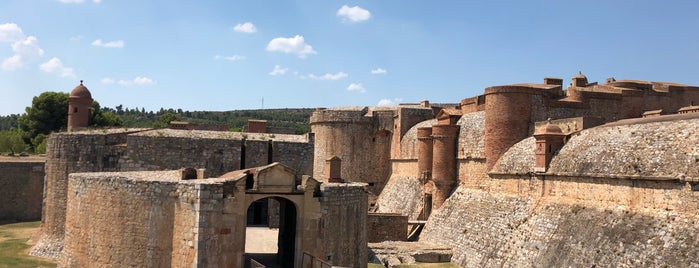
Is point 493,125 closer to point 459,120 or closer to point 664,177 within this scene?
point 459,120

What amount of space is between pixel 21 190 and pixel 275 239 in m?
22.5

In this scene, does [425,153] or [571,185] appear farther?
[425,153]

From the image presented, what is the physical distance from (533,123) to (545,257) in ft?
30.1

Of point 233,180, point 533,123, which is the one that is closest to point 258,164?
point 233,180

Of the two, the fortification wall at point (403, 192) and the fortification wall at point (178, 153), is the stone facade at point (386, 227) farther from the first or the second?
the fortification wall at point (178, 153)

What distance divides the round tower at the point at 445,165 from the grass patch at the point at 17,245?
63.9ft

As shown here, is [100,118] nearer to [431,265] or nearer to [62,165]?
[62,165]

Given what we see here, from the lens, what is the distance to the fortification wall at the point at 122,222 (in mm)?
A: 15484

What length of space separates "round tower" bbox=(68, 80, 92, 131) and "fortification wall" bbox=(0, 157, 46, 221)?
25.8ft

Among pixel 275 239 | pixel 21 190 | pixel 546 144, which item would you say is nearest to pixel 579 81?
pixel 546 144

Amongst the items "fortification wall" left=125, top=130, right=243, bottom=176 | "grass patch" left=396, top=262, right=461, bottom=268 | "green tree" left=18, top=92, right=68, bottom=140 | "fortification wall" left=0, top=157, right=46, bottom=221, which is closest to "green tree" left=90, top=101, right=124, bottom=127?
"green tree" left=18, top=92, right=68, bottom=140

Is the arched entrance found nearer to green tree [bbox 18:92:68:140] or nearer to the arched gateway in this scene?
the arched gateway

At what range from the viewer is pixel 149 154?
22.8 meters

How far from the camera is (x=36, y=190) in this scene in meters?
35.9
